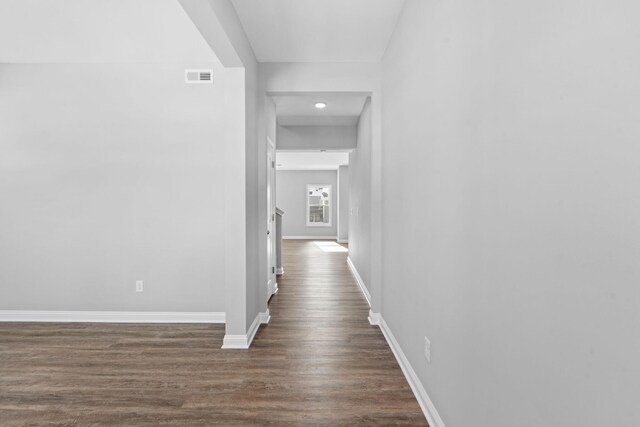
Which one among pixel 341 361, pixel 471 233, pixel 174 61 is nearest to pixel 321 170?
pixel 174 61

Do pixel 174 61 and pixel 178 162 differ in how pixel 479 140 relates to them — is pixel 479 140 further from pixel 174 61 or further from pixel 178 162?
pixel 174 61

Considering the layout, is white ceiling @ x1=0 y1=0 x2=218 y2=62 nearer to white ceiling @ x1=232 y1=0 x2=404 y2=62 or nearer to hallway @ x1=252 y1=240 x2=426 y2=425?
white ceiling @ x1=232 y1=0 x2=404 y2=62

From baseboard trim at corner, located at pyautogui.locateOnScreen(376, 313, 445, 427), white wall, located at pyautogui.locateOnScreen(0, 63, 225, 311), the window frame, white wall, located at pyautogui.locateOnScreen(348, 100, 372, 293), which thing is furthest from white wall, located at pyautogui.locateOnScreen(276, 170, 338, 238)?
baseboard trim at corner, located at pyautogui.locateOnScreen(376, 313, 445, 427)

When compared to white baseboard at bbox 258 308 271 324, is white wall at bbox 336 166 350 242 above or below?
above

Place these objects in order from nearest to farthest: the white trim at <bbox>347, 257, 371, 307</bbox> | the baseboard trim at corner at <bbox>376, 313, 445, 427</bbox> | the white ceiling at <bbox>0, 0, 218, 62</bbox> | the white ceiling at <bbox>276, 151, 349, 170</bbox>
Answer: the baseboard trim at corner at <bbox>376, 313, 445, 427</bbox> → the white ceiling at <bbox>0, 0, 218, 62</bbox> → the white trim at <bbox>347, 257, 371, 307</bbox> → the white ceiling at <bbox>276, 151, 349, 170</bbox>

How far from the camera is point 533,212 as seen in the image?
1050mm

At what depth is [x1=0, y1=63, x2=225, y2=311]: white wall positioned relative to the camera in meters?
3.59

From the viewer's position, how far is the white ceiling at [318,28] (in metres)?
2.62

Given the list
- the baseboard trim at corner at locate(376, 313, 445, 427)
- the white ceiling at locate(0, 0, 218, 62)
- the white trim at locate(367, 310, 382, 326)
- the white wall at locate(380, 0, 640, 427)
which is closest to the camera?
the white wall at locate(380, 0, 640, 427)

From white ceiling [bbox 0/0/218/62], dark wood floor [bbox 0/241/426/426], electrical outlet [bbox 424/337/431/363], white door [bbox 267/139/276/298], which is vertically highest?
white ceiling [bbox 0/0/218/62]

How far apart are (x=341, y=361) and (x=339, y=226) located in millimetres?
8962

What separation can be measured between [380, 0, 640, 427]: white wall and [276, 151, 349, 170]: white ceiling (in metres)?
6.66

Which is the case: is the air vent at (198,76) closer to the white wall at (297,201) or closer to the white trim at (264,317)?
the white trim at (264,317)

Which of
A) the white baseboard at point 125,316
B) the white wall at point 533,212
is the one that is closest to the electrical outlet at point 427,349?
the white wall at point 533,212
